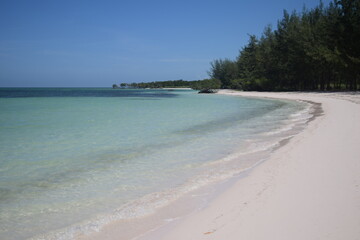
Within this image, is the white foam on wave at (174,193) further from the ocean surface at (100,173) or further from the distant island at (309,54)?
the distant island at (309,54)

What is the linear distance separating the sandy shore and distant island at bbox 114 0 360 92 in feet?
120

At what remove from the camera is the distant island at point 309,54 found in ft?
122

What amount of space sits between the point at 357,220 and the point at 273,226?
0.99 m

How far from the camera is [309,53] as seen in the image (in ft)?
136

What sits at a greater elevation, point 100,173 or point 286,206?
point 286,206

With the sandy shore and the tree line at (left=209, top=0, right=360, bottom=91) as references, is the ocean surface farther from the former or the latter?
the tree line at (left=209, top=0, right=360, bottom=91)

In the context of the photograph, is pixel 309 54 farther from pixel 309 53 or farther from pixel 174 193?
pixel 174 193

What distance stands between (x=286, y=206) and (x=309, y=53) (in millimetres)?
44100

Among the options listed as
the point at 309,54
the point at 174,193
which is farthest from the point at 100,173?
the point at 309,54

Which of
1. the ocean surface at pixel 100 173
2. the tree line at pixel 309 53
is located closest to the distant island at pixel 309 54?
the tree line at pixel 309 53

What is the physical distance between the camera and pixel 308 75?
4994cm

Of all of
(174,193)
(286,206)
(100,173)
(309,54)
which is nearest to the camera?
(286,206)

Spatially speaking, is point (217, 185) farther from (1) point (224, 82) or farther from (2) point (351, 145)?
(1) point (224, 82)

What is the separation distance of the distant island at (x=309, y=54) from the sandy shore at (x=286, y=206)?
36.5m
